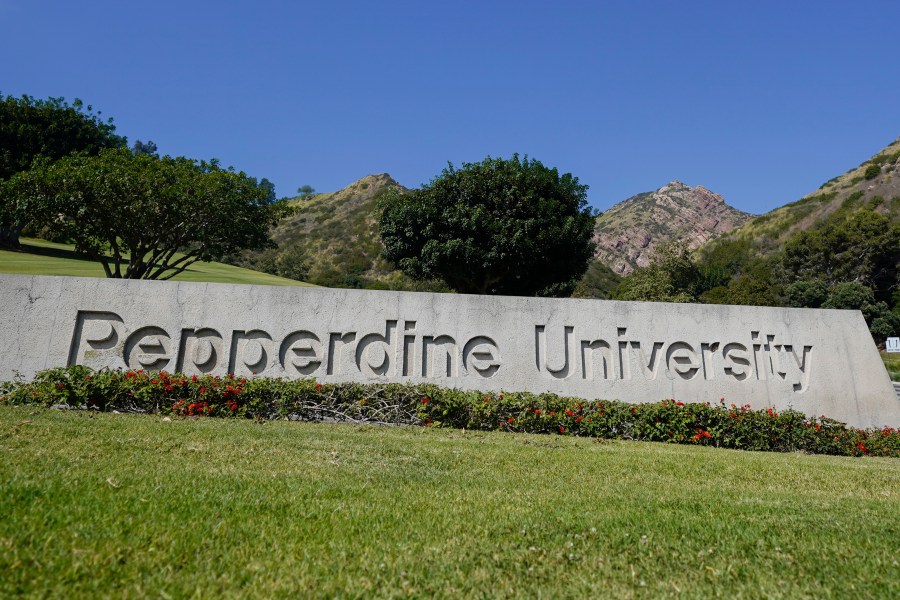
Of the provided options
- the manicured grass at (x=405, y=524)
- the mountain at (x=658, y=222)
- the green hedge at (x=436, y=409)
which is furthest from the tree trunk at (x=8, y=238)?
the mountain at (x=658, y=222)

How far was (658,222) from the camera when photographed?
409 ft

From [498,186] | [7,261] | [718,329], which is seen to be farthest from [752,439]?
[7,261]

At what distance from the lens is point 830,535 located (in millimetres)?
3500

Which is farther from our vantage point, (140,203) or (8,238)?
(8,238)

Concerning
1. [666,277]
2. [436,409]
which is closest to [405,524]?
[436,409]

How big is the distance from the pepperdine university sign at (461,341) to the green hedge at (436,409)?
1.01 metres

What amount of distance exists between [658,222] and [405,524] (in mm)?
131663

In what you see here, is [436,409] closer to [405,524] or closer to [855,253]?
[405,524]

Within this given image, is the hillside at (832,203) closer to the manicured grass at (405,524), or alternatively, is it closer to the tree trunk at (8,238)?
the manicured grass at (405,524)

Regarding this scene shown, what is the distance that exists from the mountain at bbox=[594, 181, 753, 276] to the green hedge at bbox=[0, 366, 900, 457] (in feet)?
323

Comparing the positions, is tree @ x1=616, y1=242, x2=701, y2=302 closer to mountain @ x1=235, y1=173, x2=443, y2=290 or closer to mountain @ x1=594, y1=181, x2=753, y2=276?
mountain @ x1=235, y1=173, x2=443, y2=290

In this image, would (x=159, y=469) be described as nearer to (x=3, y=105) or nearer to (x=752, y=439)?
(x=752, y=439)

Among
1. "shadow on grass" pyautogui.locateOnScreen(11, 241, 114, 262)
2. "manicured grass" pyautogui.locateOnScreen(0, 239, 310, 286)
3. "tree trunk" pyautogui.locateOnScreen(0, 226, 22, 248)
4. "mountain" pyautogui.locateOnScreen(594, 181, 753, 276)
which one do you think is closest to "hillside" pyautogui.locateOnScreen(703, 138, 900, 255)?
"mountain" pyautogui.locateOnScreen(594, 181, 753, 276)

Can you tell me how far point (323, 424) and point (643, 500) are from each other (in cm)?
511
